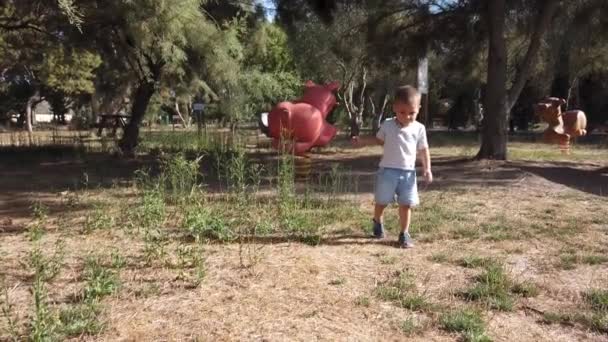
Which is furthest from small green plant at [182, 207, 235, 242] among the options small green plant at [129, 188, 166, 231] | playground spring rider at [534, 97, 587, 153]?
playground spring rider at [534, 97, 587, 153]

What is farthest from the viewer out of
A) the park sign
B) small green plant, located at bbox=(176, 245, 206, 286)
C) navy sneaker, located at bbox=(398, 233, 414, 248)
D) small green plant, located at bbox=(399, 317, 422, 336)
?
the park sign

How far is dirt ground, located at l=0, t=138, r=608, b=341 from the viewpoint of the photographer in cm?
323

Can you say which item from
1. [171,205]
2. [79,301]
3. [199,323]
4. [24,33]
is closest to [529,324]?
[199,323]

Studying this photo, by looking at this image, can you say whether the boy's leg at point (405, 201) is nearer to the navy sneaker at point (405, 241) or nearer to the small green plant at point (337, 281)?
the navy sneaker at point (405, 241)

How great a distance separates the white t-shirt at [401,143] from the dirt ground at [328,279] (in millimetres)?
685

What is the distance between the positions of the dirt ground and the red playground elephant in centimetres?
199

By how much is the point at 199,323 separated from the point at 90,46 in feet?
32.2

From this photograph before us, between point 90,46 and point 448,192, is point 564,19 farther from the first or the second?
point 90,46

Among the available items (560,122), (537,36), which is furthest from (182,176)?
(560,122)

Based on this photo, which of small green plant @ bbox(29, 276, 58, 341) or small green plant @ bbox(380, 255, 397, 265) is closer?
small green plant @ bbox(29, 276, 58, 341)

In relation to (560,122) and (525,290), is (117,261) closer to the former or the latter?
(525,290)

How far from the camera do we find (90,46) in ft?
38.5

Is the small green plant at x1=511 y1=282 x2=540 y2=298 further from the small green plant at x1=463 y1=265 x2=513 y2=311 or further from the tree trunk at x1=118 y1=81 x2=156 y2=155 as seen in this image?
the tree trunk at x1=118 y1=81 x2=156 y2=155

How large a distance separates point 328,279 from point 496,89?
908cm
